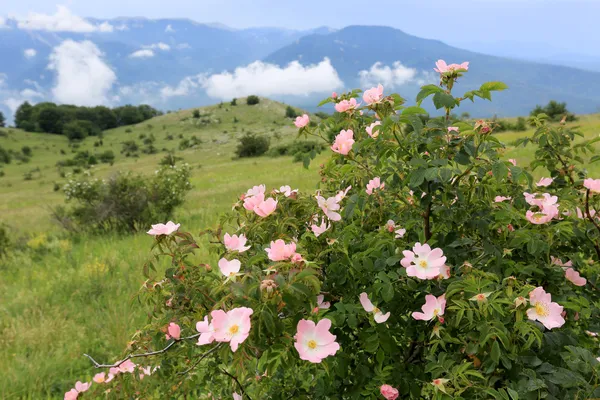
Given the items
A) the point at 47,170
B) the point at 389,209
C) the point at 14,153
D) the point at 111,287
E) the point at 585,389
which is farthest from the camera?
the point at 14,153

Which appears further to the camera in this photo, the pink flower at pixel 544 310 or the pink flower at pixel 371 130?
the pink flower at pixel 371 130

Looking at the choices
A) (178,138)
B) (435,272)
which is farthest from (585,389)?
(178,138)

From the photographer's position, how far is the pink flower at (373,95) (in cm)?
176

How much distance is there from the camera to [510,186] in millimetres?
1950

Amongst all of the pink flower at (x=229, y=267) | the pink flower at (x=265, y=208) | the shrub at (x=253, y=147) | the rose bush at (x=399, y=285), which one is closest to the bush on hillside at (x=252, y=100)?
the shrub at (x=253, y=147)

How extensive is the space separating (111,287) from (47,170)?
4917cm

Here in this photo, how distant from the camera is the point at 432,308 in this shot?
1338 millimetres

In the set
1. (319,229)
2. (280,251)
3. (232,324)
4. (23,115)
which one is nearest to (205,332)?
(232,324)

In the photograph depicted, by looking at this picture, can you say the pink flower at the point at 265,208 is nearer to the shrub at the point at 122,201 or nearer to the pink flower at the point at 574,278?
the pink flower at the point at 574,278

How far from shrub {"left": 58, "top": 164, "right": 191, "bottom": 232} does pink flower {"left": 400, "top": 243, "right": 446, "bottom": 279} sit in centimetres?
798

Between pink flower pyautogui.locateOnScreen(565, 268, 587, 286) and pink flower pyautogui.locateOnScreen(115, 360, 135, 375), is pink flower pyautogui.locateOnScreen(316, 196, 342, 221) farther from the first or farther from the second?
pink flower pyautogui.locateOnScreen(115, 360, 135, 375)

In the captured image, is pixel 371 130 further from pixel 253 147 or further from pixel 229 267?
pixel 253 147

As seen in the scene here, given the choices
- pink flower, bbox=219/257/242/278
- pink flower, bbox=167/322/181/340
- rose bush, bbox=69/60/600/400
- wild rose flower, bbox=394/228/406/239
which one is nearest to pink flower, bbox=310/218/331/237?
rose bush, bbox=69/60/600/400

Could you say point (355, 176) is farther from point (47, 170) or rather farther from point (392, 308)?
point (47, 170)
